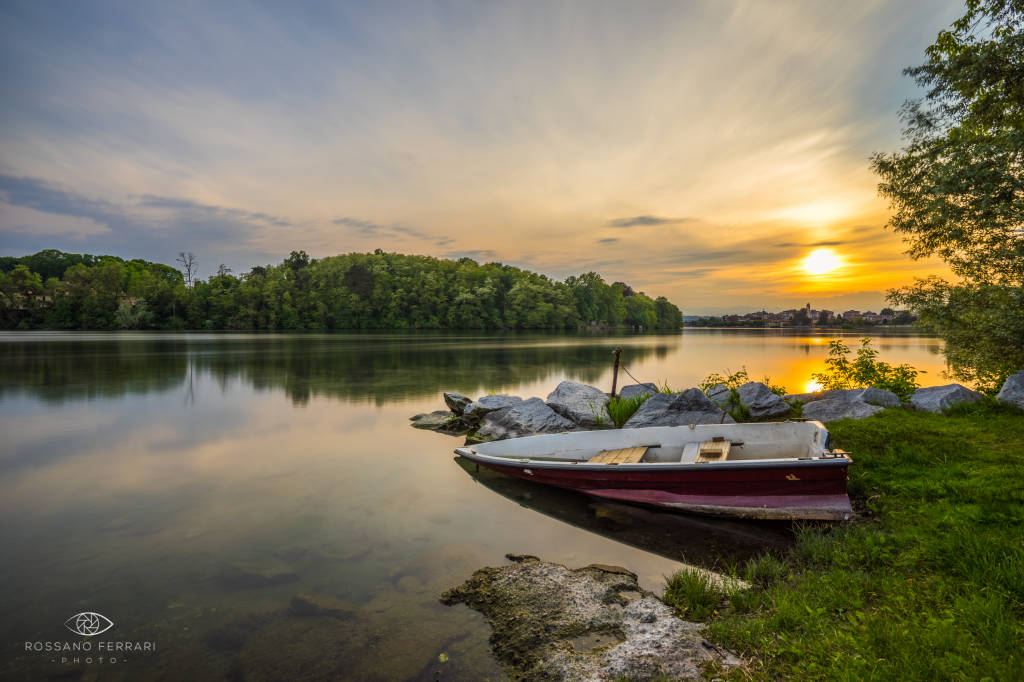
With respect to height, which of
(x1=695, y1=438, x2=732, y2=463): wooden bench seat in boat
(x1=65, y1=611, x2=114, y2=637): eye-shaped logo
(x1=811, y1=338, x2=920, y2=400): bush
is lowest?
A: (x1=65, y1=611, x2=114, y2=637): eye-shaped logo

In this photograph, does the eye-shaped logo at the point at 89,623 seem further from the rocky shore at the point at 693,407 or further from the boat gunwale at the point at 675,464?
the rocky shore at the point at 693,407

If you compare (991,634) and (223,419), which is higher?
(991,634)

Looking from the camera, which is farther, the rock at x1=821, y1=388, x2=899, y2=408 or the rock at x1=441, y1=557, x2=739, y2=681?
the rock at x1=821, y1=388, x2=899, y2=408

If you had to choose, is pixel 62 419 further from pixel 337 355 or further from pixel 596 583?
pixel 337 355

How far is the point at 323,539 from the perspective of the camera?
6535 mm

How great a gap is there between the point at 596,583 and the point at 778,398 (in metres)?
8.24

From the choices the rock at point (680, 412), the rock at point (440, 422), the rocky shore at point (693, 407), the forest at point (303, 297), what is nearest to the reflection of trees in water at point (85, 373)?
the rock at point (440, 422)

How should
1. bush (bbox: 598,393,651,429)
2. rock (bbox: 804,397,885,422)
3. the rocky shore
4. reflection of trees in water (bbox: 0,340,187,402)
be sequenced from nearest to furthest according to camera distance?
1. rock (bbox: 804,397,885,422)
2. the rocky shore
3. bush (bbox: 598,393,651,429)
4. reflection of trees in water (bbox: 0,340,187,402)

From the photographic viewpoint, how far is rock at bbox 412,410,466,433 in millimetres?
13345

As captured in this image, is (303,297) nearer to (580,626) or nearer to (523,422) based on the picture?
(523,422)

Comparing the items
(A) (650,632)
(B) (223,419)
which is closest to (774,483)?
(A) (650,632)

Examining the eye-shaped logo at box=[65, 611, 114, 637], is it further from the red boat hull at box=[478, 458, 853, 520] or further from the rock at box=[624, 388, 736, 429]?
the rock at box=[624, 388, 736, 429]

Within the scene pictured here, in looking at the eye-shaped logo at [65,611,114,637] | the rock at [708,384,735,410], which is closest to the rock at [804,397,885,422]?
the rock at [708,384,735,410]

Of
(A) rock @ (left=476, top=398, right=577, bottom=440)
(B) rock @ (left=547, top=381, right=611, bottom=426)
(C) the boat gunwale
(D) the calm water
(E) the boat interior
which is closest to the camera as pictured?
(D) the calm water
